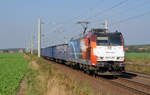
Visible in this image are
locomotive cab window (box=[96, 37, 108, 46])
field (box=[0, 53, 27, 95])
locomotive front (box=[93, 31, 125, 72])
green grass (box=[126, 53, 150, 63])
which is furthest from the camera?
green grass (box=[126, 53, 150, 63])

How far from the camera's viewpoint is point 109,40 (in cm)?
1603

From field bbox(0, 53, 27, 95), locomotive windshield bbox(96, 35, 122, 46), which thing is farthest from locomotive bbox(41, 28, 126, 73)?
field bbox(0, 53, 27, 95)

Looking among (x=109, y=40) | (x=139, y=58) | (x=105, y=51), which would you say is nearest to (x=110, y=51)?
(x=105, y=51)

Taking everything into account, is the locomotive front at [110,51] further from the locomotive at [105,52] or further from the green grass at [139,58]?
the green grass at [139,58]

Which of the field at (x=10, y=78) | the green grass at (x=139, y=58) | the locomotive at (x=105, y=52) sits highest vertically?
the locomotive at (x=105, y=52)

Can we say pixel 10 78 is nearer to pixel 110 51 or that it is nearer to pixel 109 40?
pixel 110 51

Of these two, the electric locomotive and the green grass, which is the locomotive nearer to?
the electric locomotive

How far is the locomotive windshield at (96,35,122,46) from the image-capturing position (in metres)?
15.9

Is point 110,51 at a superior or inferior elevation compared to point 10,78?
superior

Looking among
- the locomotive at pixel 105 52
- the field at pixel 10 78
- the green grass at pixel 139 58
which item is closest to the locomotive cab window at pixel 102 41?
the locomotive at pixel 105 52

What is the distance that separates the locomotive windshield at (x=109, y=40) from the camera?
1591 cm

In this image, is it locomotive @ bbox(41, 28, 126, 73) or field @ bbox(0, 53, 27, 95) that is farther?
locomotive @ bbox(41, 28, 126, 73)

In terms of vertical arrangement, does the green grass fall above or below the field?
above

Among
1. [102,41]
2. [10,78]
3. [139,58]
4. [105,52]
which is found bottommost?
[10,78]
